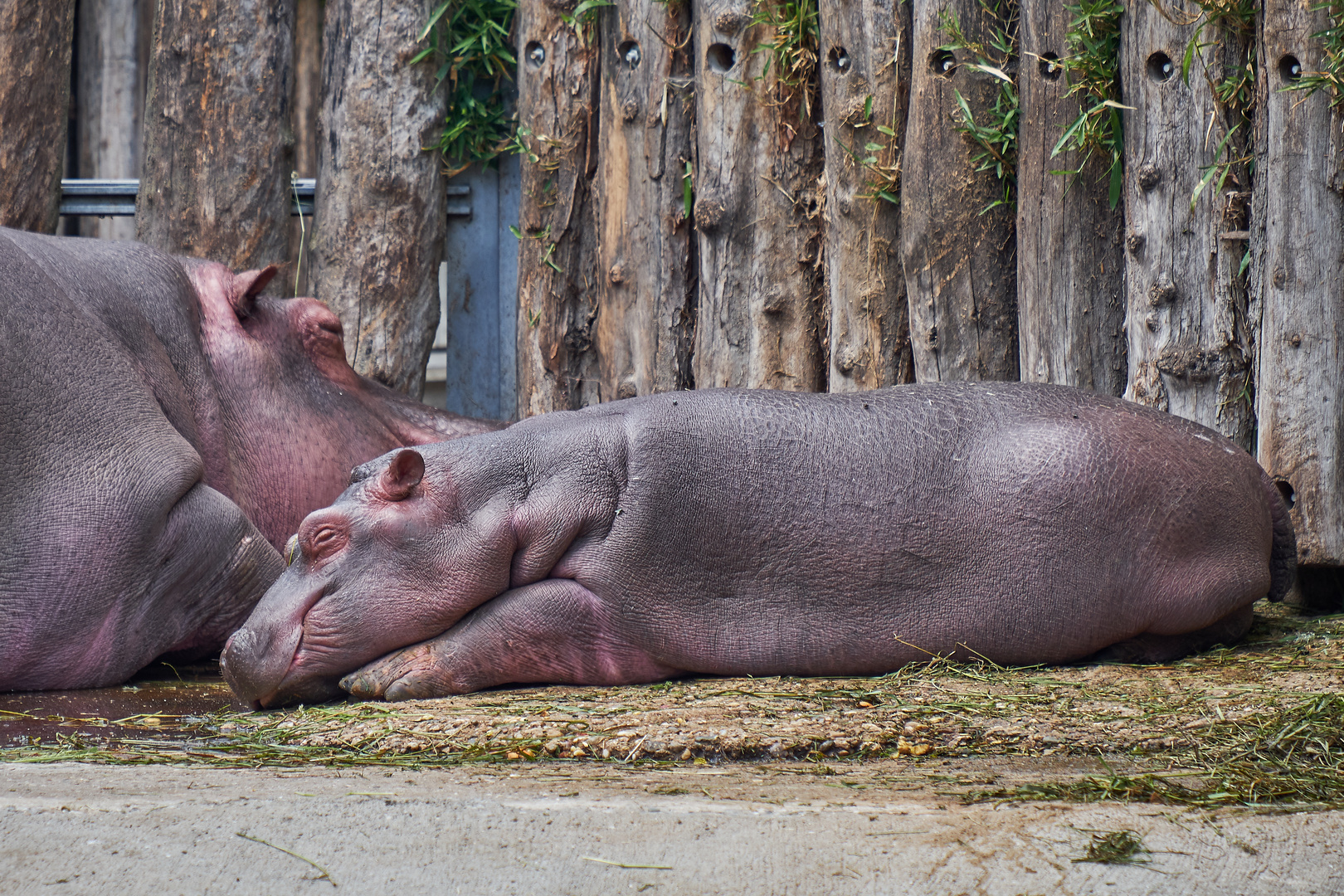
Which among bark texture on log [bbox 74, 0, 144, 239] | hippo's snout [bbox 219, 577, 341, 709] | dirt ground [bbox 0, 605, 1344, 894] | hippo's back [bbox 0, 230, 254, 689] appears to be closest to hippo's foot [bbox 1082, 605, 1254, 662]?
dirt ground [bbox 0, 605, 1344, 894]

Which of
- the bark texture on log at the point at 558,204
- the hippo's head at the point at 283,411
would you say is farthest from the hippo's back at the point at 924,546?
the bark texture on log at the point at 558,204

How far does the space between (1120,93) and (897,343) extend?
0.99m

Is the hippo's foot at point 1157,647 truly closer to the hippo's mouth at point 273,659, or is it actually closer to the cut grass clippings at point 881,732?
the cut grass clippings at point 881,732

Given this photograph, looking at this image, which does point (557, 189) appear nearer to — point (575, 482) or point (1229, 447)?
point (575, 482)

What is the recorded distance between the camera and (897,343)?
4141 millimetres

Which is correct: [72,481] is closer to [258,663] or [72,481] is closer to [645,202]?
[258,663]

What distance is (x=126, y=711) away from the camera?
274cm

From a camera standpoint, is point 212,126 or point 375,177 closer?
point 212,126

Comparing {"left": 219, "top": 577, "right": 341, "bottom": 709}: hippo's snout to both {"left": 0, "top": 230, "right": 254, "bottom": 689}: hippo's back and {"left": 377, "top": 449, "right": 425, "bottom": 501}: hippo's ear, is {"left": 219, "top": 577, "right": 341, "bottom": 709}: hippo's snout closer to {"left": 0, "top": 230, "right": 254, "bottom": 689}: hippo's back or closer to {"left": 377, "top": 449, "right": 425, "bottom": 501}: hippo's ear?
{"left": 377, "top": 449, "right": 425, "bottom": 501}: hippo's ear

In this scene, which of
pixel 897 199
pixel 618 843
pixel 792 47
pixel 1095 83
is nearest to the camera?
pixel 618 843

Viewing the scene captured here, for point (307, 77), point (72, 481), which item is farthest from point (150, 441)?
point (307, 77)

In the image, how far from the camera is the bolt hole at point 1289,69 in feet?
10.9

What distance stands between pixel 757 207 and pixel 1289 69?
1.70 m

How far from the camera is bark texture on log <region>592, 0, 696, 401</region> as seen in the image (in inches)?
185
